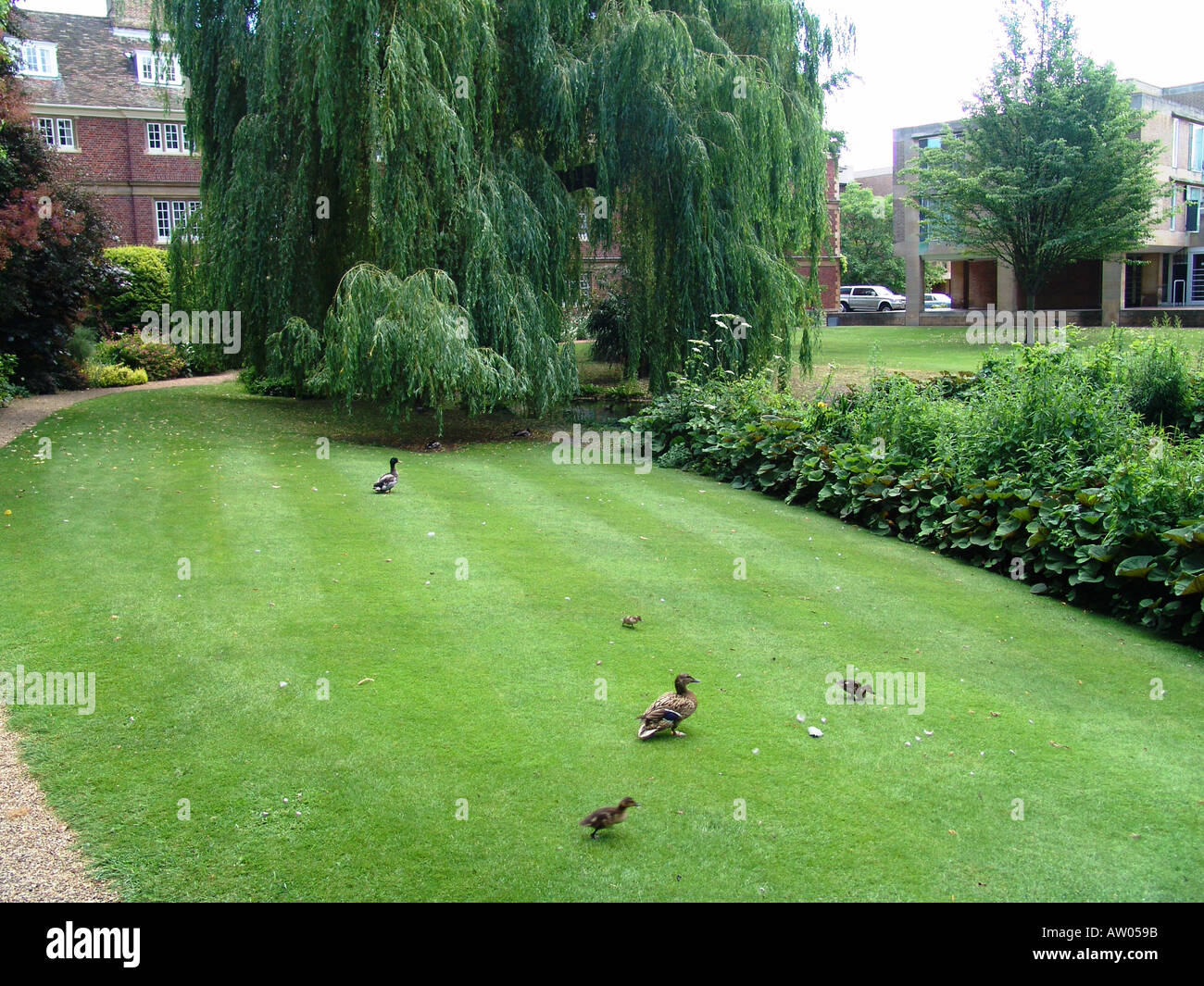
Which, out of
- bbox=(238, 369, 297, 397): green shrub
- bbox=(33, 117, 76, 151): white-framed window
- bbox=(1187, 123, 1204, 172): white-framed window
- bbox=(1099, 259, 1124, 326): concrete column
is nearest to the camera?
bbox=(238, 369, 297, 397): green shrub

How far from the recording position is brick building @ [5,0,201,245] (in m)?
42.1

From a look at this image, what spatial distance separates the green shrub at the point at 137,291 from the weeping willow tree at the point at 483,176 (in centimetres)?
1417

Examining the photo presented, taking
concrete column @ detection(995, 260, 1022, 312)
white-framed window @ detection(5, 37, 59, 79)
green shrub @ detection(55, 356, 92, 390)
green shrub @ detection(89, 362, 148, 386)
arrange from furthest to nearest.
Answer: concrete column @ detection(995, 260, 1022, 312) → white-framed window @ detection(5, 37, 59, 79) → green shrub @ detection(89, 362, 148, 386) → green shrub @ detection(55, 356, 92, 390)

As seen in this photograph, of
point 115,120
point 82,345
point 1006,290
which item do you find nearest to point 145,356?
point 82,345

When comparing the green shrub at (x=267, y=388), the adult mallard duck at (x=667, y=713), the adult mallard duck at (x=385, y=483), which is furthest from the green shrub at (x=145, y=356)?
the adult mallard duck at (x=667, y=713)

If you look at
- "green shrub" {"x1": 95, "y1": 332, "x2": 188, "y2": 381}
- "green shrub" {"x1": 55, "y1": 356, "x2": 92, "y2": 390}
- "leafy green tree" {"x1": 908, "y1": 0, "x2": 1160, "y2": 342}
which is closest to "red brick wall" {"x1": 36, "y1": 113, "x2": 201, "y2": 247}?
"green shrub" {"x1": 95, "y1": 332, "x2": 188, "y2": 381}

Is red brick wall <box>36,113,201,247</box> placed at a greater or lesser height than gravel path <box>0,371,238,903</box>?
greater

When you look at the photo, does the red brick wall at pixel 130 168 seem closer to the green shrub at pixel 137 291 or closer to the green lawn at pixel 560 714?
the green shrub at pixel 137 291

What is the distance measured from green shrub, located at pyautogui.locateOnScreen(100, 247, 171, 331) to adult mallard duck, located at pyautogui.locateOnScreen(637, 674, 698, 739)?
2937 cm

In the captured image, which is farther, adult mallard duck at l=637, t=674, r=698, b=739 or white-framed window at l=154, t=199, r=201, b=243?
white-framed window at l=154, t=199, r=201, b=243

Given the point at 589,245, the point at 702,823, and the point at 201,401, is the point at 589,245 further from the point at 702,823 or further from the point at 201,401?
the point at 702,823

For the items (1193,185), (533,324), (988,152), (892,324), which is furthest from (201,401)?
(1193,185)

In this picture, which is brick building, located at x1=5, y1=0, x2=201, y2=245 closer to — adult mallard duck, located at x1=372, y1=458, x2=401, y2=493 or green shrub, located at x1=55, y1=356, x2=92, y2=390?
green shrub, located at x1=55, y1=356, x2=92, y2=390

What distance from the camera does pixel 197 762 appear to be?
5949 millimetres
